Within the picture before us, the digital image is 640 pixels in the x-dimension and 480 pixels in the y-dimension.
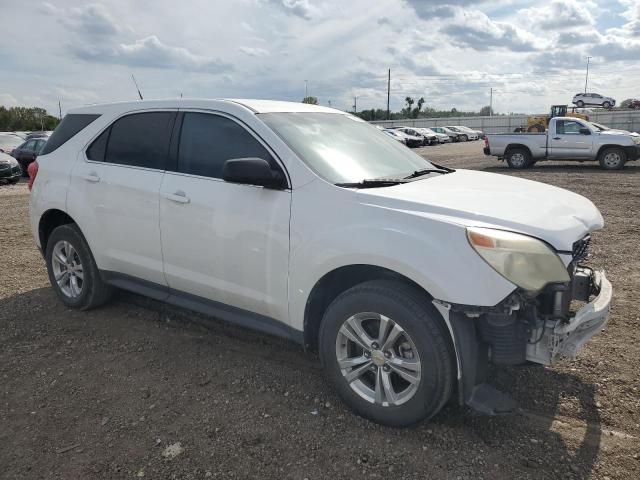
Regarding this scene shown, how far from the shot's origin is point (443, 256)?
2609mm

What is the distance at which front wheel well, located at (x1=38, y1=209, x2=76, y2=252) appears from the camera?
15.8 feet

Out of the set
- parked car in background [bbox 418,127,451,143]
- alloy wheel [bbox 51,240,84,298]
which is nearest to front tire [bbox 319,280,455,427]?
alloy wheel [bbox 51,240,84,298]

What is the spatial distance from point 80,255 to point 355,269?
287cm

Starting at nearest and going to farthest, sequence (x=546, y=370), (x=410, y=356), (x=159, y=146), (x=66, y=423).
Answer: (x=410, y=356), (x=66, y=423), (x=546, y=370), (x=159, y=146)

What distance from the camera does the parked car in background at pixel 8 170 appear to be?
1695 cm

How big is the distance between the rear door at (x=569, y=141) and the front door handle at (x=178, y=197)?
54.8ft

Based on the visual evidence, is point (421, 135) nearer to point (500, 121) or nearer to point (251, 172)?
point (500, 121)

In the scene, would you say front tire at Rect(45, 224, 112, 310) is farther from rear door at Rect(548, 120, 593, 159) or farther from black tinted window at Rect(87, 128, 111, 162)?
rear door at Rect(548, 120, 593, 159)

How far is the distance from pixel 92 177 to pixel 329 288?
2469mm

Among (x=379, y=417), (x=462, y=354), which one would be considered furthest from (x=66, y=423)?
(x=462, y=354)

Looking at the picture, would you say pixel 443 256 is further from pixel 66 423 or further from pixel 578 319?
pixel 66 423

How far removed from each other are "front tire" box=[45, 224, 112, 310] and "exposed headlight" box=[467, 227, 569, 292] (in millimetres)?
3466

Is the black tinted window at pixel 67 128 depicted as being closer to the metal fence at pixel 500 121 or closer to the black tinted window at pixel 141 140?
the black tinted window at pixel 141 140

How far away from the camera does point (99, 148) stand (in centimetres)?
448
